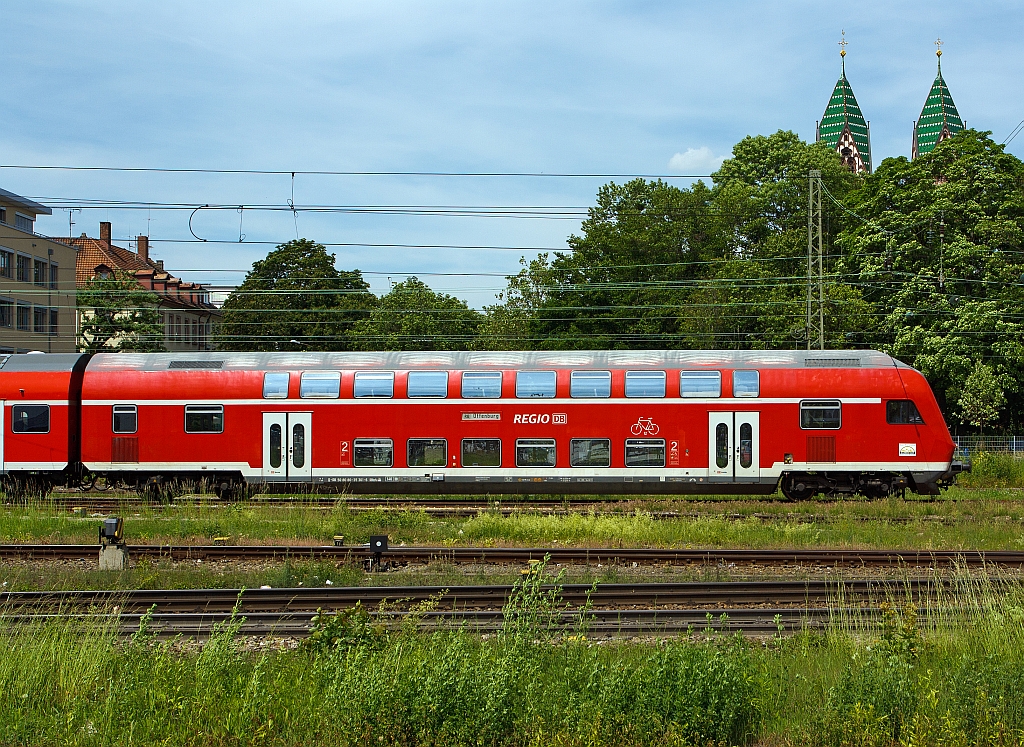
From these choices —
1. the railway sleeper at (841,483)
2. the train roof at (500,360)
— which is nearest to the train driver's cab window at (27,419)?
the train roof at (500,360)

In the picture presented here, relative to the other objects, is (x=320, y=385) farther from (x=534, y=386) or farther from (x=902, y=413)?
(x=902, y=413)

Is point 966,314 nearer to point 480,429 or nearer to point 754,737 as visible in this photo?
point 480,429

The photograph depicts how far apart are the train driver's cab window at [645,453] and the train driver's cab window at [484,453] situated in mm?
3209

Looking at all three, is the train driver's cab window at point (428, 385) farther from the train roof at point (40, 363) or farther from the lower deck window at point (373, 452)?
the train roof at point (40, 363)

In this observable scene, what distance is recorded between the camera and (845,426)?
69.7 feet

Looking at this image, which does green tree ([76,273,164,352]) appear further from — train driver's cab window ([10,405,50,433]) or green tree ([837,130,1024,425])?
green tree ([837,130,1024,425])

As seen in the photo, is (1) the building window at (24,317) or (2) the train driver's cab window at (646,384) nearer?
(2) the train driver's cab window at (646,384)

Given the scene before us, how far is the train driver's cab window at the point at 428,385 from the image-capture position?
21.8 m

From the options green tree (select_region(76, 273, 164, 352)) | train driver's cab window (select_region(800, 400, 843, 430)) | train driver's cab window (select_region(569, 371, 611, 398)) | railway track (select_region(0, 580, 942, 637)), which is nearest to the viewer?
railway track (select_region(0, 580, 942, 637))

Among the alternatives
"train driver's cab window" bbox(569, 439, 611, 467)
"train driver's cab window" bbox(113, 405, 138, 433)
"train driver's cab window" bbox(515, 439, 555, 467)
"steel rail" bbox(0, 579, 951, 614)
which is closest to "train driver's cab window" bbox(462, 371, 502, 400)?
"train driver's cab window" bbox(515, 439, 555, 467)

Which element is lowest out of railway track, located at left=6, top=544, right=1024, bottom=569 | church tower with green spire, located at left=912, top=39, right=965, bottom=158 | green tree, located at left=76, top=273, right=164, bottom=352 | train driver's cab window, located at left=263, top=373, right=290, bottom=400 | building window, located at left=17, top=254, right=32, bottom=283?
railway track, located at left=6, top=544, right=1024, bottom=569

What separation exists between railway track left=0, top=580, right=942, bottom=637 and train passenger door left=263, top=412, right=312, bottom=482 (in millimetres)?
9330

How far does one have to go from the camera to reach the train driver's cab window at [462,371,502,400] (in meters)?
21.7

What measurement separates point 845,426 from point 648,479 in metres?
4.96
